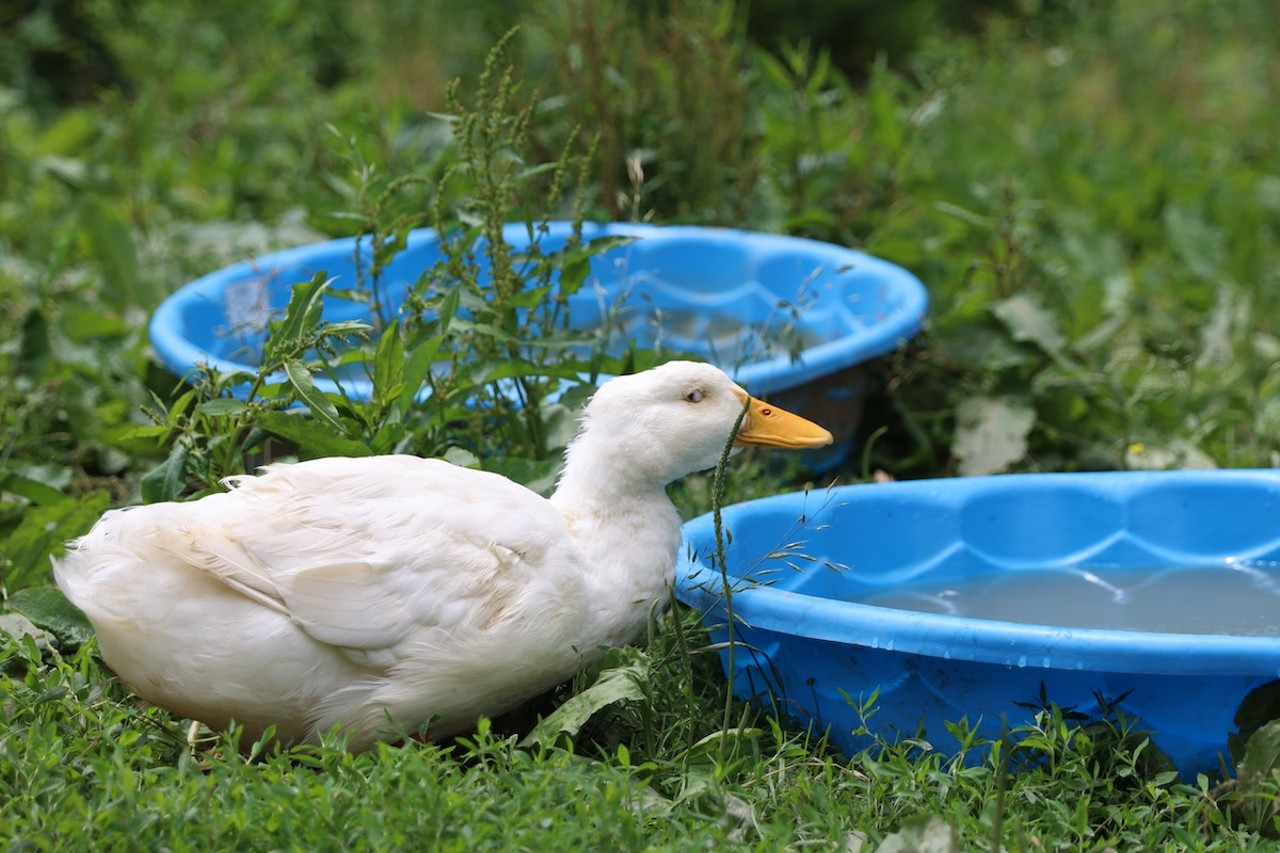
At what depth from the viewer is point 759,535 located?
10.5ft

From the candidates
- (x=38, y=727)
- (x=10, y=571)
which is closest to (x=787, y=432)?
(x=38, y=727)

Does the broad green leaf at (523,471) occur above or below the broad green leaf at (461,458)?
below

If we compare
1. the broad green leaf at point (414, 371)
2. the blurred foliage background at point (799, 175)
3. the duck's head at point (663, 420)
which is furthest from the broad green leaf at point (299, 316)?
the duck's head at point (663, 420)

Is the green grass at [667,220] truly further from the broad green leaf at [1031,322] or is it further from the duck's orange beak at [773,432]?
the duck's orange beak at [773,432]

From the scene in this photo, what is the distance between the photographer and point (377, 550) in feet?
8.52

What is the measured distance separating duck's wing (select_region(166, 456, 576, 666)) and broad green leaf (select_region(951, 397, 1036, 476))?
6.16ft

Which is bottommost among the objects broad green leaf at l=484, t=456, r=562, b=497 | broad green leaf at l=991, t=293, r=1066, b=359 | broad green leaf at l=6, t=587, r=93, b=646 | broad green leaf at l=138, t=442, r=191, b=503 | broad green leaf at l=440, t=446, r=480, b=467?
broad green leaf at l=991, t=293, r=1066, b=359

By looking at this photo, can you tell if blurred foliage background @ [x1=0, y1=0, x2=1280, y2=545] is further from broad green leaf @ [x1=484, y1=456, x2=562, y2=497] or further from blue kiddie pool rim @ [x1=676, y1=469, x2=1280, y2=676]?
blue kiddie pool rim @ [x1=676, y1=469, x2=1280, y2=676]

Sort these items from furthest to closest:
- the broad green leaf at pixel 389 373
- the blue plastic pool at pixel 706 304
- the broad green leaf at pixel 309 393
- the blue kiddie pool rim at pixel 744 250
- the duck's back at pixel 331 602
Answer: the blue plastic pool at pixel 706 304 < the blue kiddie pool rim at pixel 744 250 < the broad green leaf at pixel 389 373 < the broad green leaf at pixel 309 393 < the duck's back at pixel 331 602

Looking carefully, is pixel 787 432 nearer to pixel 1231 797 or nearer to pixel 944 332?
pixel 1231 797

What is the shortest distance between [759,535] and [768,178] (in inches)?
108

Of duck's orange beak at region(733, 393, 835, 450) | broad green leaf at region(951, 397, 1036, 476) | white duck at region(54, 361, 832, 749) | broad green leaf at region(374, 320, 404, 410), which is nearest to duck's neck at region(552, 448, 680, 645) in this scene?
white duck at region(54, 361, 832, 749)

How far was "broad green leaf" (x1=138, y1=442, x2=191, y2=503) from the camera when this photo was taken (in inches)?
120

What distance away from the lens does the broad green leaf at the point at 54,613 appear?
10.1ft
